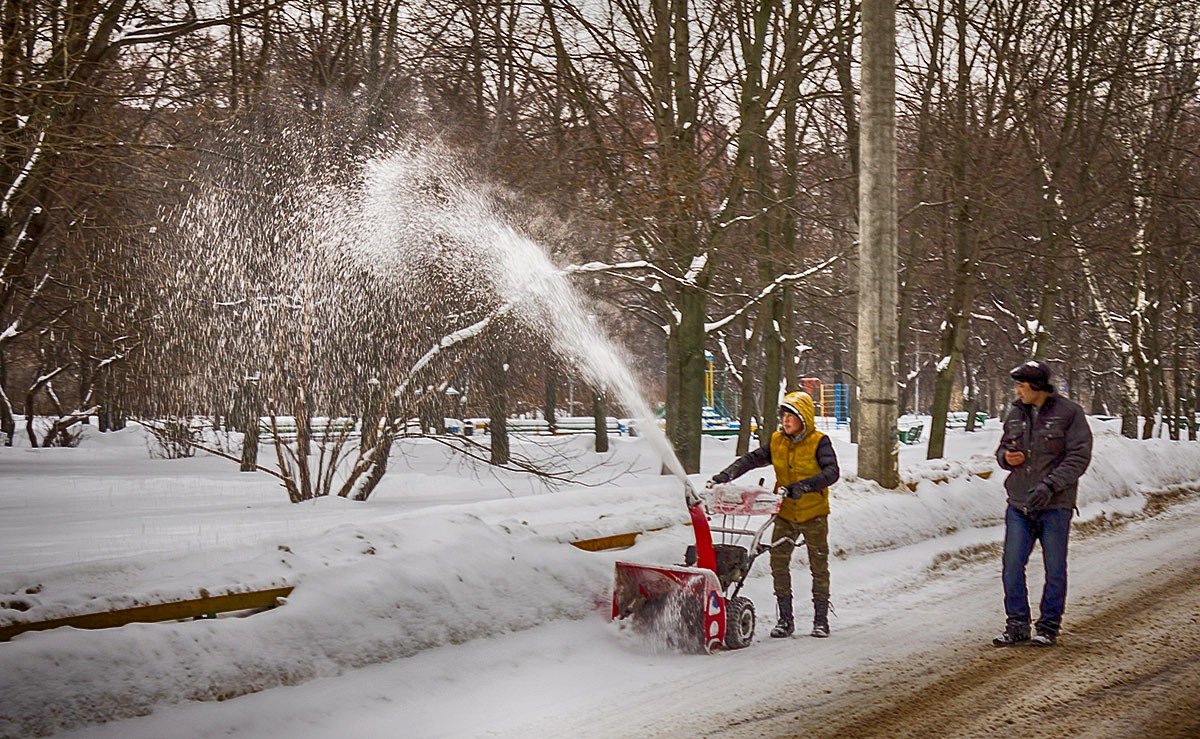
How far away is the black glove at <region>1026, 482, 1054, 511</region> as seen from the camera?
6992mm

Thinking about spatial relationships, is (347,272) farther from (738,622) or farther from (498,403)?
(738,622)

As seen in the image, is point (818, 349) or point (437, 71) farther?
point (818, 349)

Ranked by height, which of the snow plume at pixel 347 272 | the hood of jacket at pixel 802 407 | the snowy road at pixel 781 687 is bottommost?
the snowy road at pixel 781 687

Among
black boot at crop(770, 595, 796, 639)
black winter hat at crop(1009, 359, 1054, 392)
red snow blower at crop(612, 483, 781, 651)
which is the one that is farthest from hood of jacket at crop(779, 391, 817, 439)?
black winter hat at crop(1009, 359, 1054, 392)

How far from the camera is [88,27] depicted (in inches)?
421

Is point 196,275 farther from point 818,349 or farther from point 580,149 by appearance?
point 818,349

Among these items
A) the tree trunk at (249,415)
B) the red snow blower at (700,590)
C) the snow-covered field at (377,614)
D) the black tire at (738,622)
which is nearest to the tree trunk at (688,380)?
the snow-covered field at (377,614)

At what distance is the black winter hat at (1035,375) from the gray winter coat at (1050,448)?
13 centimetres

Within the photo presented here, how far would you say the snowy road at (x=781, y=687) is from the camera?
5258mm

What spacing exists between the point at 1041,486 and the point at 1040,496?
0.07 metres

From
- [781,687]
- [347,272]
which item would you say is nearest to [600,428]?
[347,272]

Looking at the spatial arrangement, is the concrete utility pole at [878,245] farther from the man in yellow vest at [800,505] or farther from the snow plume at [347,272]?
the man in yellow vest at [800,505]

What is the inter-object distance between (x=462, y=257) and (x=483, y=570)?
23.2ft

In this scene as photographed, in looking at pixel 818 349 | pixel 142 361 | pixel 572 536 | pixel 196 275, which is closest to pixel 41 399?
pixel 818 349
